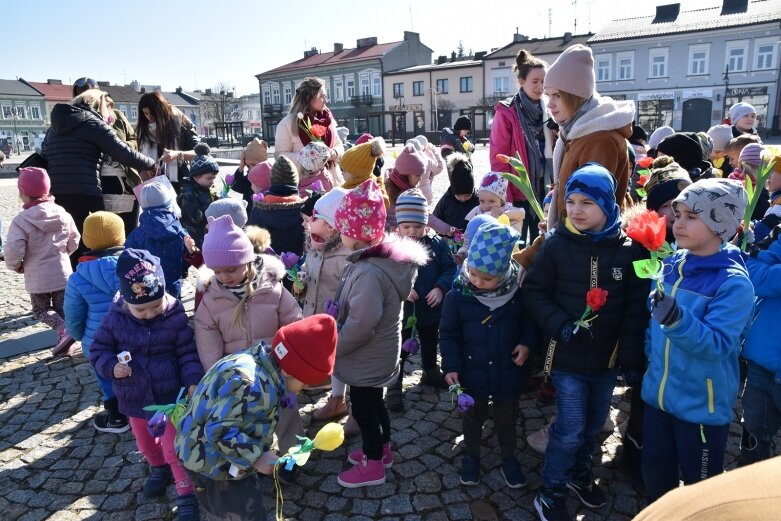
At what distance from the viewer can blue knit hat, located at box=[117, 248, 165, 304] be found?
263 cm

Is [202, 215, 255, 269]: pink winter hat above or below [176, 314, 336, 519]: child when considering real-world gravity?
above

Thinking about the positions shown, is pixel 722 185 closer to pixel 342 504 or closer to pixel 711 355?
pixel 711 355

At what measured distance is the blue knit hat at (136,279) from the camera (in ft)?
8.62

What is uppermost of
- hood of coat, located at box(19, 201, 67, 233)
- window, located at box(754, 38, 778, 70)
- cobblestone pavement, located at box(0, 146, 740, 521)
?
window, located at box(754, 38, 778, 70)

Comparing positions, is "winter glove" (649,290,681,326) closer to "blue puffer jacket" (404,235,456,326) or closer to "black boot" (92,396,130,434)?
"blue puffer jacket" (404,235,456,326)

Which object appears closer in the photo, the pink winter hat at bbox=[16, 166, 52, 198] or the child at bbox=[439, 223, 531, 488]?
the child at bbox=[439, 223, 531, 488]

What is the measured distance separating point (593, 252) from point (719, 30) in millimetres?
43973

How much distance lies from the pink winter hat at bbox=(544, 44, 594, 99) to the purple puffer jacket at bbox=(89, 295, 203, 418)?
2.46 metres

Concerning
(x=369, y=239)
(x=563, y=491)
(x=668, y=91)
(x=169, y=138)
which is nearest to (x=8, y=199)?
(x=169, y=138)

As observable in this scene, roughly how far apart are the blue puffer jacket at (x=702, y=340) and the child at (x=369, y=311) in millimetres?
1296

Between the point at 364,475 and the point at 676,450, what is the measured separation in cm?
158

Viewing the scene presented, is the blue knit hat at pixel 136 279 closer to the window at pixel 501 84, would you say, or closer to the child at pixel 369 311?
the child at pixel 369 311

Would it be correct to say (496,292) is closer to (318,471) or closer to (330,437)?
(330,437)

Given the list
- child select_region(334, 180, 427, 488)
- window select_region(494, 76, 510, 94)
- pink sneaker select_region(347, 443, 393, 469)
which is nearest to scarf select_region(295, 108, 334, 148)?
child select_region(334, 180, 427, 488)
